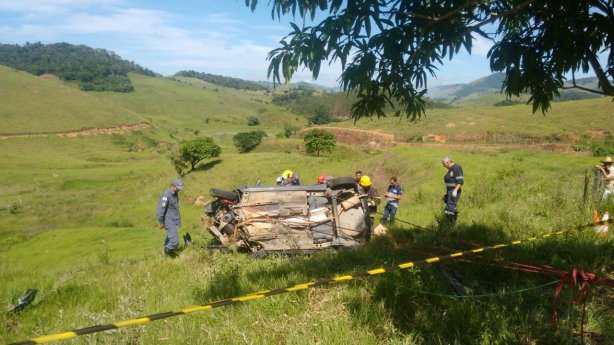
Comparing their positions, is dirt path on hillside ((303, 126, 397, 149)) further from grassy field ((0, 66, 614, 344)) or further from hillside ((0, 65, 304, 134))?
hillside ((0, 65, 304, 134))

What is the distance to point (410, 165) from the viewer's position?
25312 mm

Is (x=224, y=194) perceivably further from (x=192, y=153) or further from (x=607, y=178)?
(x=192, y=153)

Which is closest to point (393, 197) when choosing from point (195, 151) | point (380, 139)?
point (195, 151)

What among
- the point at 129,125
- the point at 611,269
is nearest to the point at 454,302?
the point at 611,269

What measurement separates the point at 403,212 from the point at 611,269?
901 cm

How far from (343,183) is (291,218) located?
144 cm

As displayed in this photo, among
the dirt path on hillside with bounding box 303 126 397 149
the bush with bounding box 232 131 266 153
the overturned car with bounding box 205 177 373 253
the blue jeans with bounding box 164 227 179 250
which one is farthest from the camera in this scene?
the bush with bounding box 232 131 266 153

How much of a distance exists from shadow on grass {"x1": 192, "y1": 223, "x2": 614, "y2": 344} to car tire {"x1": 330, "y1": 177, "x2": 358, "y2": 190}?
270cm

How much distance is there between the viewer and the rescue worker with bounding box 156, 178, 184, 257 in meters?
9.35

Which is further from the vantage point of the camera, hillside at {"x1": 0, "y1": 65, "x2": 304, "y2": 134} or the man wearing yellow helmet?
hillside at {"x1": 0, "y1": 65, "x2": 304, "y2": 134}

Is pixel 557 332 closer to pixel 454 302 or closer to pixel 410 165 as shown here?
pixel 454 302

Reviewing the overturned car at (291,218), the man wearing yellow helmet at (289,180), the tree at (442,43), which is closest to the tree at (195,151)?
the man wearing yellow helmet at (289,180)

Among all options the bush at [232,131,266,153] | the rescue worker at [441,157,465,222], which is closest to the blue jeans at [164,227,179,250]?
the rescue worker at [441,157,465,222]

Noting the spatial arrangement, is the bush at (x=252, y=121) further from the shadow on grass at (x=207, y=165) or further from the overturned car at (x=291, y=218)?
the overturned car at (x=291, y=218)
